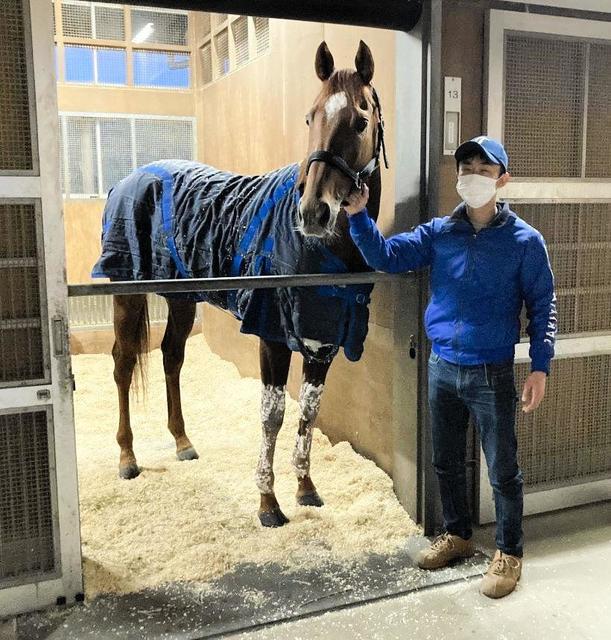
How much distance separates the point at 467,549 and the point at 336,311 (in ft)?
3.07

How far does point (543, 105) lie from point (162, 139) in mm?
3445

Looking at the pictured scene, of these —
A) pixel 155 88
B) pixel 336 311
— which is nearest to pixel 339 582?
pixel 336 311

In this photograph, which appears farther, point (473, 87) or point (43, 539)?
point (473, 87)

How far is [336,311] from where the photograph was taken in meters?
2.33

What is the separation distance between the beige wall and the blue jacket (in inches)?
28.7

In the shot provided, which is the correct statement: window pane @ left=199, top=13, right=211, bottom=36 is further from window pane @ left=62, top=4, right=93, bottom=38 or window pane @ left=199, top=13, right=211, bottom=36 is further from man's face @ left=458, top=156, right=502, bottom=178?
man's face @ left=458, top=156, right=502, bottom=178

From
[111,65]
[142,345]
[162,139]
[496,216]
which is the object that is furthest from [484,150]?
[111,65]

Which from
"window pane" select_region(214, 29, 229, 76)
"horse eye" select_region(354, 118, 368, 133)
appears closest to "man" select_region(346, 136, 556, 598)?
"horse eye" select_region(354, 118, 368, 133)

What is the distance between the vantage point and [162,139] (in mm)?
5109

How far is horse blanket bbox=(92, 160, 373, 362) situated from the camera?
7.61 feet

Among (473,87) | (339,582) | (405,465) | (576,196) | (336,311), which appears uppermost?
(473,87)

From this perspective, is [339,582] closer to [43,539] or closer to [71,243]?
[43,539]

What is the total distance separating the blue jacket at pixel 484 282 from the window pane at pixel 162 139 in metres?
3.49

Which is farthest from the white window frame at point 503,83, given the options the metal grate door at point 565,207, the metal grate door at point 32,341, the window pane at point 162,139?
the window pane at point 162,139
